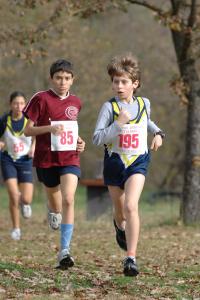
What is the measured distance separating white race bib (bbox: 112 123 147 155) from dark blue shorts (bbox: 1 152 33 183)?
526cm

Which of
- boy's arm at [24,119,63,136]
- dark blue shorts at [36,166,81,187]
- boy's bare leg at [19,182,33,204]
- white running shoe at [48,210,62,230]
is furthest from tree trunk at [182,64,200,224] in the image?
boy's arm at [24,119,63,136]

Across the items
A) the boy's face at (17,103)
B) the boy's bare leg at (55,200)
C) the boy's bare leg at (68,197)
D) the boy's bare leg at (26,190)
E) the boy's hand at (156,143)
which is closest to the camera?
the boy's hand at (156,143)

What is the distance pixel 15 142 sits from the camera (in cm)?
1304

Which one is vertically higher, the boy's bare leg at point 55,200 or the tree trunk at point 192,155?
the tree trunk at point 192,155

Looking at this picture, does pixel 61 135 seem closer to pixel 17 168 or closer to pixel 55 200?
pixel 55 200

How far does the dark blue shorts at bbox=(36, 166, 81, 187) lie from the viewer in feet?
28.3

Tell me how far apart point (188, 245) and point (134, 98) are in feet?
17.1

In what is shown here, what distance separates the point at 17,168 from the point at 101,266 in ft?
12.9

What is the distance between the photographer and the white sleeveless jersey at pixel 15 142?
13.0 m

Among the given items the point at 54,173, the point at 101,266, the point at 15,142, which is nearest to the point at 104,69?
the point at 15,142

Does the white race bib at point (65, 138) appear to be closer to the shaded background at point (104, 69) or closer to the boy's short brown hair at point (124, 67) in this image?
the boy's short brown hair at point (124, 67)

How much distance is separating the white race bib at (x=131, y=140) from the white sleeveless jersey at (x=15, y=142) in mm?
5027

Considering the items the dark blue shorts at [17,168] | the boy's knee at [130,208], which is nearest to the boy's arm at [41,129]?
the boy's knee at [130,208]

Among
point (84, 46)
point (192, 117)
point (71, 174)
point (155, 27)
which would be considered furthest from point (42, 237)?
point (155, 27)
